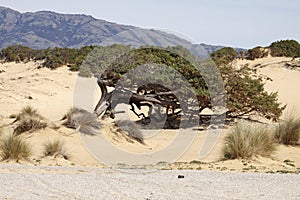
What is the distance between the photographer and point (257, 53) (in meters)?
37.2

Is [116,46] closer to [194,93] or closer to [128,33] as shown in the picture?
[128,33]

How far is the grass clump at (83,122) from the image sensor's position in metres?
15.8

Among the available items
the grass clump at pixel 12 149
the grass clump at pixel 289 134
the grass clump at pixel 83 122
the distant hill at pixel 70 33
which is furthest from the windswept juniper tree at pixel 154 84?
the grass clump at pixel 12 149

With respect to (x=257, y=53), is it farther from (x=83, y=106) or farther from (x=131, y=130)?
(x=131, y=130)

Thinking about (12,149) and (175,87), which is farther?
(175,87)

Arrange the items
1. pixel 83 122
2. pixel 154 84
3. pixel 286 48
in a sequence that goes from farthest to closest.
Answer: pixel 286 48, pixel 154 84, pixel 83 122

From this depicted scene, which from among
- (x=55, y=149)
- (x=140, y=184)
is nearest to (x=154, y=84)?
(x=55, y=149)

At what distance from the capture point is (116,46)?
1778cm

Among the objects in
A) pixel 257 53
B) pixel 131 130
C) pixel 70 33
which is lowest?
pixel 131 130

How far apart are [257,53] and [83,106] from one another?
68.4 ft

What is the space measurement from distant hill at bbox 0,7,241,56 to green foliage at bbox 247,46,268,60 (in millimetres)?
2697

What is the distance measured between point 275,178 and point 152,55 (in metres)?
10.1

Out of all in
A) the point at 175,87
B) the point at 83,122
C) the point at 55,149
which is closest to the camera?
the point at 55,149

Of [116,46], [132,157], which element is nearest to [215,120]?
[116,46]
